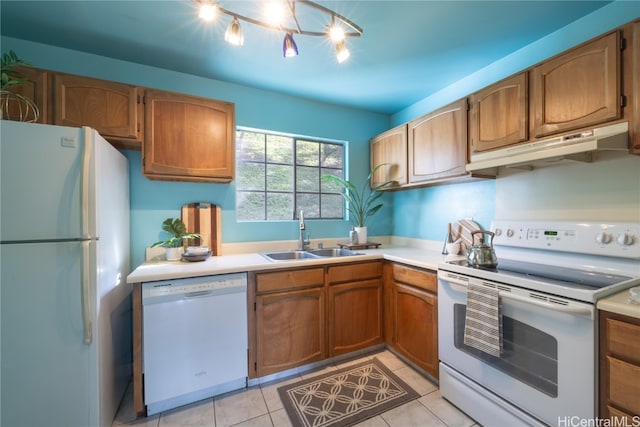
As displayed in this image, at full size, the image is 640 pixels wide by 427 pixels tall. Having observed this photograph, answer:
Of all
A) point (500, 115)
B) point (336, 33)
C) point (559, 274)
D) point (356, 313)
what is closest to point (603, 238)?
point (559, 274)

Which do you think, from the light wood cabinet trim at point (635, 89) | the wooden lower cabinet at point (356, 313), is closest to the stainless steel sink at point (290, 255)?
the wooden lower cabinet at point (356, 313)

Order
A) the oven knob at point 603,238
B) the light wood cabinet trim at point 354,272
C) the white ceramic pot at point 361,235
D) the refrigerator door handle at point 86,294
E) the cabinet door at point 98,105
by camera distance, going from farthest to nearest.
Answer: the white ceramic pot at point 361,235 < the light wood cabinet trim at point 354,272 < the cabinet door at point 98,105 < the oven knob at point 603,238 < the refrigerator door handle at point 86,294

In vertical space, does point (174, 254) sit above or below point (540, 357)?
above

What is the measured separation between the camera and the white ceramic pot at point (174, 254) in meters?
2.00

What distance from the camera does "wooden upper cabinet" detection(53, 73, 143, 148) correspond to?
5.36ft

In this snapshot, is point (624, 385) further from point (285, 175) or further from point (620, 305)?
point (285, 175)

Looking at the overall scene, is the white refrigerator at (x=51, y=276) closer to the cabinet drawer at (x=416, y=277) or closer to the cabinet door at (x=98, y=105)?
the cabinet door at (x=98, y=105)

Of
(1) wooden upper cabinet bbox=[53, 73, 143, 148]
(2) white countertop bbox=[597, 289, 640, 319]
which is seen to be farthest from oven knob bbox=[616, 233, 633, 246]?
(1) wooden upper cabinet bbox=[53, 73, 143, 148]

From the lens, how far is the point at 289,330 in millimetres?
1916

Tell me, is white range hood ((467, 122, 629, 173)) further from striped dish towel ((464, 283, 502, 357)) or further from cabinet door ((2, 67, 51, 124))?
cabinet door ((2, 67, 51, 124))

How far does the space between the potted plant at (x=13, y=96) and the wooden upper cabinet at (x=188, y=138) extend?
58 cm

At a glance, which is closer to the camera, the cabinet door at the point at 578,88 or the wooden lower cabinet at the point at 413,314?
the cabinet door at the point at 578,88

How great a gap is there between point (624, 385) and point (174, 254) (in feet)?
8.34

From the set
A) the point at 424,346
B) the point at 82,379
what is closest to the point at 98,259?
the point at 82,379
